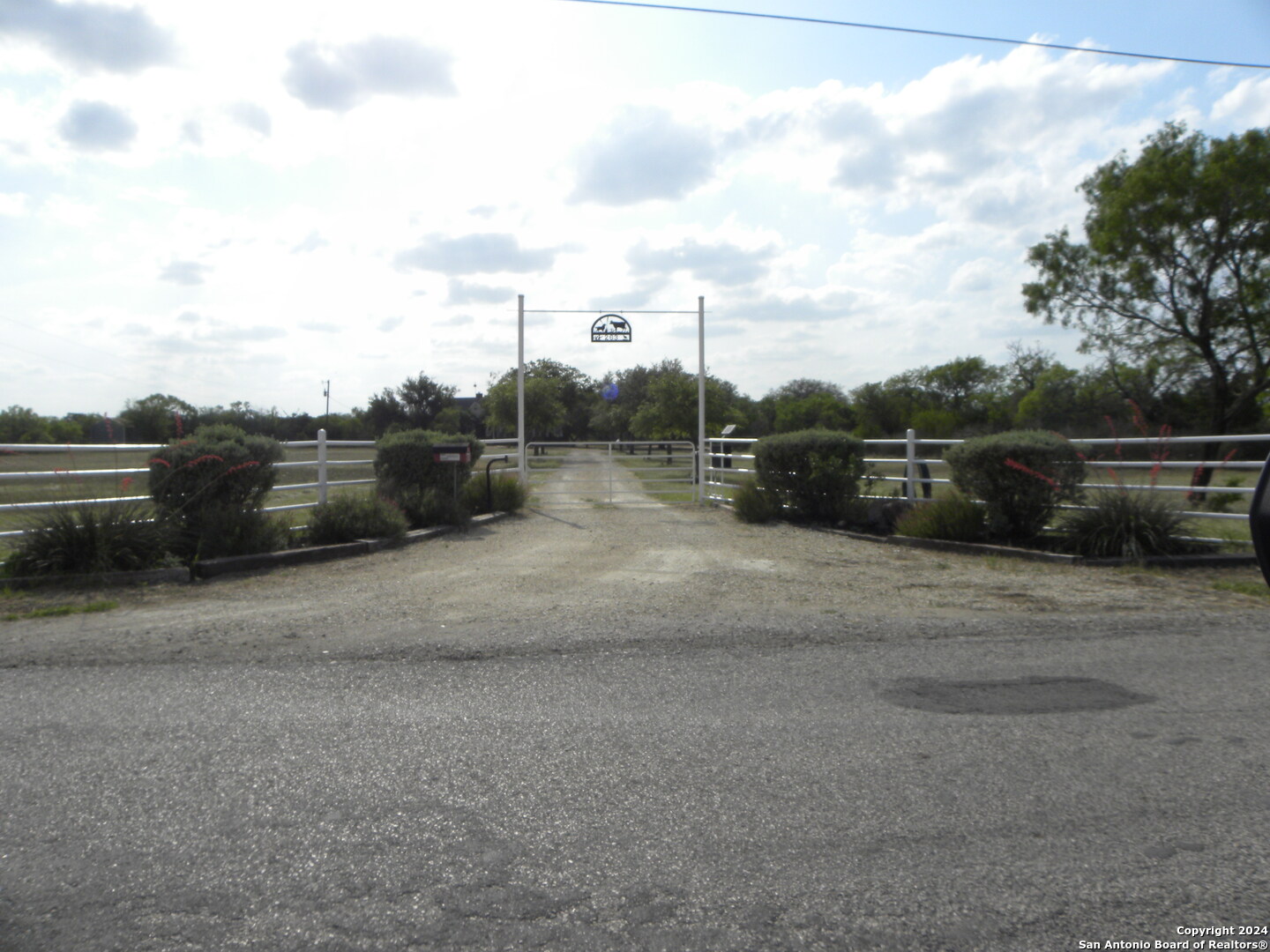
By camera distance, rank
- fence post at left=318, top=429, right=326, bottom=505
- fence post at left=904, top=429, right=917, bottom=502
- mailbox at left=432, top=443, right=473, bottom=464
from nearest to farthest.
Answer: fence post at left=318, top=429, right=326, bottom=505
fence post at left=904, top=429, right=917, bottom=502
mailbox at left=432, top=443, right=473, bottom=464

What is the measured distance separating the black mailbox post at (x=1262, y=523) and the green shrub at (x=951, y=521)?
10193 mm

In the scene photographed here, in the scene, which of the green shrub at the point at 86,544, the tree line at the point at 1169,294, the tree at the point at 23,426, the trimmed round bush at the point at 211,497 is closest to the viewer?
the green shrub at the point at 86,544

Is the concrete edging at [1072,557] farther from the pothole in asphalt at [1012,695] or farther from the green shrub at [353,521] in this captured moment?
the green shrub at [353,521]

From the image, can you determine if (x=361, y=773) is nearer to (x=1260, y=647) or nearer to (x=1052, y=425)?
(x=1260, y=647)

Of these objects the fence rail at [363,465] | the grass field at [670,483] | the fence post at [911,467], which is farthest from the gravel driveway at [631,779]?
the grass field at [670,483]

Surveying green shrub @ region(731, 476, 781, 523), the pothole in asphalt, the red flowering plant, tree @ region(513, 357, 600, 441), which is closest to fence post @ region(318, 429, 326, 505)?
green shrub @ region(731, 476, 781, 523)

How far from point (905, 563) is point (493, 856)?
866 cm

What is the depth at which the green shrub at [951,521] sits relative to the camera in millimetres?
12039

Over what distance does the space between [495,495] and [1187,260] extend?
24928 mm

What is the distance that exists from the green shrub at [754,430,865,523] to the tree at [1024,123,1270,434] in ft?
65.7

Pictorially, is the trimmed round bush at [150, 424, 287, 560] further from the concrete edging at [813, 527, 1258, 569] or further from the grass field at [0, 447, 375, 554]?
the concrete edging at [813, 527, 1258, 569]

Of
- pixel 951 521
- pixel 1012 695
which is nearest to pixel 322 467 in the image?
pixel 951 521

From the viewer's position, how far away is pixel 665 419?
51.1m

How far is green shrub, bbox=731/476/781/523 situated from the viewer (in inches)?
626
